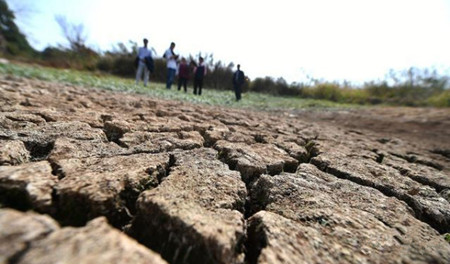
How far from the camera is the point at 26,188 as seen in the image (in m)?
0.92

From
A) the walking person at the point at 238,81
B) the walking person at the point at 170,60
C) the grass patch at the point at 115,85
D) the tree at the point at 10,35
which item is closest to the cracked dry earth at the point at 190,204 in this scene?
the grass patch at the point at 115,85

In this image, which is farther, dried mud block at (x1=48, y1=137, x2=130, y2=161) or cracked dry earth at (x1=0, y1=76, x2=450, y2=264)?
dried mud block at (x1=48, y1=137, x2=130, y2=161)

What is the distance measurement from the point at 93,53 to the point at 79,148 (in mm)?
16825

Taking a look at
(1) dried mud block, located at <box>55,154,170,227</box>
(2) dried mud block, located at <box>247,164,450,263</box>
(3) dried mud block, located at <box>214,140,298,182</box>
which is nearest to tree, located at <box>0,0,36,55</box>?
(3) dried mud block, located at <box>214,140,298,182</box>

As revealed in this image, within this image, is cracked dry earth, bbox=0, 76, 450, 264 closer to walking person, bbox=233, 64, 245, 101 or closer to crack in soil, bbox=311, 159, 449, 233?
crack in soil, bbox=311, 159, 449, 233

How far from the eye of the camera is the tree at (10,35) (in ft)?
56.6

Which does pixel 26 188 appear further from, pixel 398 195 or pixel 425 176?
pixel 425 176

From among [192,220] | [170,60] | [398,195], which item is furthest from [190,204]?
[170,60]

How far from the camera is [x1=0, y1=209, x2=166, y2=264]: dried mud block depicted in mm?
658

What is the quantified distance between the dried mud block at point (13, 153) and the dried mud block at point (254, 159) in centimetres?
105

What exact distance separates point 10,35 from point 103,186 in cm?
2366

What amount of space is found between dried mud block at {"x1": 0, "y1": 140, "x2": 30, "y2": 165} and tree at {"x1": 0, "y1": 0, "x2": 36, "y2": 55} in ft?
66.6

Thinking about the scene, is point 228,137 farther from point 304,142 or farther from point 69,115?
point 69,115

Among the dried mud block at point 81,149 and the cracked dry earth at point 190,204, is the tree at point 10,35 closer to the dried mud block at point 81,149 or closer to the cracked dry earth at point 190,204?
the cracked dry earth at point 190,204
